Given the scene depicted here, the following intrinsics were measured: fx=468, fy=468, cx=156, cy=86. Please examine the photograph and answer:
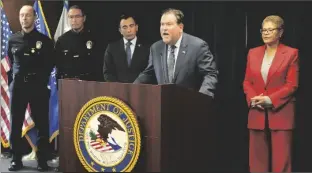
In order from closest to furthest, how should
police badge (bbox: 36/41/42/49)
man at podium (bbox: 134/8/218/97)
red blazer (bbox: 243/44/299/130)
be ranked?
man at podium (bbox: 134/8/218/97), red blazer (bbox: 243/44/299/130), police badge (bbox: 36/41/42/49)

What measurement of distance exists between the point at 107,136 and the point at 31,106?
6.94 ft

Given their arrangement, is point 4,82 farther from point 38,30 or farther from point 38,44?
point 38,44

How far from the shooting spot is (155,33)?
454cm

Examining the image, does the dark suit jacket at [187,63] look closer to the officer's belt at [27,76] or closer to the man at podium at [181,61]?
the man at podium at [181,61]

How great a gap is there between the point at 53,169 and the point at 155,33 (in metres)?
1.61

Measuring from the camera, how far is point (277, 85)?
3594 millimetres

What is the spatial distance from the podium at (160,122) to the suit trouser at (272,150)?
1004 mm

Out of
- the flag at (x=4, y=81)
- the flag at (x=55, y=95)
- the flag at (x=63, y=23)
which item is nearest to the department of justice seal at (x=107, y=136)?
the flag at (x=55, y=95)

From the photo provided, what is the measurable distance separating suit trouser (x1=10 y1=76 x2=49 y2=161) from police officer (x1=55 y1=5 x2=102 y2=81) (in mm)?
297

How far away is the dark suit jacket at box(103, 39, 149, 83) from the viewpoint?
14.2 feet

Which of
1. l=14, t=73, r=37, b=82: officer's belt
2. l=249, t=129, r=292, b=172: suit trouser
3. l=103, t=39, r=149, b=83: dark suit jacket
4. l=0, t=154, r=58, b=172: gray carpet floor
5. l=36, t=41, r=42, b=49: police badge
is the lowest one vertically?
l=0, t=154, r=58, b=172: gray carpet floor

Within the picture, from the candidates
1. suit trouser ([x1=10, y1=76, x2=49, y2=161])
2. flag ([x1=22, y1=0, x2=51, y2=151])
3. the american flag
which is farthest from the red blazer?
the american flag

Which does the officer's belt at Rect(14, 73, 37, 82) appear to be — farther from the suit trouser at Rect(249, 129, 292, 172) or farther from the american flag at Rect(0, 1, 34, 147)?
the suit trouser at Rect(249, 129, 292, 172)

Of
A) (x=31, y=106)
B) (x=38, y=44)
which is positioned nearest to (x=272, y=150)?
(x=31, y=106)
